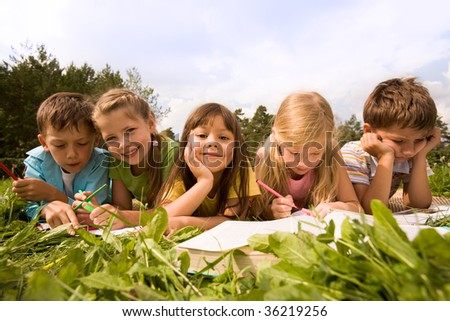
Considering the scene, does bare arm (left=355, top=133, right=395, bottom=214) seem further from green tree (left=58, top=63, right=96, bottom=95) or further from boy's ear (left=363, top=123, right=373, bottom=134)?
green tree (left=58, top=63, right=96, bottom=95)

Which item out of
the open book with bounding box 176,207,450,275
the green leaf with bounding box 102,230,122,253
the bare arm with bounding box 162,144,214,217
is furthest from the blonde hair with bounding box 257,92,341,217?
the green leaf with bounding box 102,230,122,253

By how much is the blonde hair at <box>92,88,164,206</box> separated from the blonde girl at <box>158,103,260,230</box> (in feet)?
0.65

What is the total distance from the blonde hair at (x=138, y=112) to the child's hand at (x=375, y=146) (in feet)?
3.45

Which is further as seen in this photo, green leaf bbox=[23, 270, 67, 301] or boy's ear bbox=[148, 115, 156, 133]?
boy's ear bbox=[148, 115, 156, 133]

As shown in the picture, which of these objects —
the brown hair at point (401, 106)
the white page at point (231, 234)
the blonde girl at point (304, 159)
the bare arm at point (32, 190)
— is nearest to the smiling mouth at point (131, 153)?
the bare arm at point (32, 190)

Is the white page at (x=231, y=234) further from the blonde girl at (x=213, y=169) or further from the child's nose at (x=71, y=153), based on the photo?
the child's nose at (x=71, y=153)

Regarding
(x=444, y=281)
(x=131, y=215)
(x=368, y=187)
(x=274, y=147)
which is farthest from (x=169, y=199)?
(x=444, y=281)

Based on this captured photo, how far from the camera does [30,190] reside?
159cm

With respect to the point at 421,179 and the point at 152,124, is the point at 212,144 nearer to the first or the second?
the point at 152,124

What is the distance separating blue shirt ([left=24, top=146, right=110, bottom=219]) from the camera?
1.80 metres

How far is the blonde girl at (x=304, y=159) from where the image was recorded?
5.26 ft

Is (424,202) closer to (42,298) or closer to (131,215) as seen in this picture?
(131,215)

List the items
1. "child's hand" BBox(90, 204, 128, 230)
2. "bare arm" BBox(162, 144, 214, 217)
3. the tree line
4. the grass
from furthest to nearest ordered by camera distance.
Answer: the tree line, the grass, "bare arm" BBox(162, 144, 214, 217), "child's hand" BBox(90, 204, 128, 230)

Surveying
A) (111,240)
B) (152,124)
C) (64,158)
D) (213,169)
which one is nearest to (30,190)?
(64,158)
